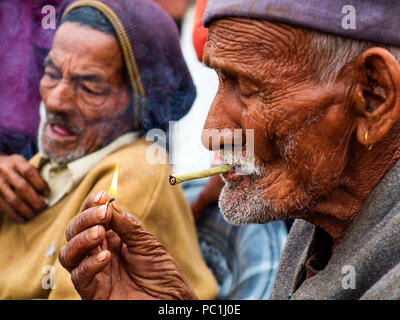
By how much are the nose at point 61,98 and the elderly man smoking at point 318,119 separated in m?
1.46

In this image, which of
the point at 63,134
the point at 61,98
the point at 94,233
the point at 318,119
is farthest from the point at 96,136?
the point at 318,119

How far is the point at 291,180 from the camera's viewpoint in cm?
218

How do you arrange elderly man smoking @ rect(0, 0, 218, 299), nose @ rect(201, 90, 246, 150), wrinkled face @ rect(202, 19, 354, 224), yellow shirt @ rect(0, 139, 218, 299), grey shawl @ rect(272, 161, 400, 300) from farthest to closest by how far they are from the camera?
elderly man smoking @ rect(0, 0, 218, 299) → yellow shirt @ rect(0, 139, 218, 299) → nose @ rect(201, 90, 246, 150) → wrinkled face @ rect(202, 19, 354, 224) → grey shawl @ rect(272, 161, 400, 300)

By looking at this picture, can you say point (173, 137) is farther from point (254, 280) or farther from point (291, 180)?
point (291, 180)

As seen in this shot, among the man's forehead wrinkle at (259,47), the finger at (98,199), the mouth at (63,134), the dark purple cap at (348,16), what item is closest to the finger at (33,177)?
the mouth at (63,134)

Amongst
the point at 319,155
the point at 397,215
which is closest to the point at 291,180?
the point at 319,155

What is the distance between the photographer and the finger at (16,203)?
3.51 m

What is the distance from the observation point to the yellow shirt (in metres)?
3.22

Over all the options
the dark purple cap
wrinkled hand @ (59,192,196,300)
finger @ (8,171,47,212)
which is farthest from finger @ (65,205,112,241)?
finger @ (8,171,47,212)

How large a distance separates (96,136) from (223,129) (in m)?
1.58

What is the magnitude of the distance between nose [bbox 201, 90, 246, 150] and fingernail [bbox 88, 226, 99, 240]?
20.8 inches

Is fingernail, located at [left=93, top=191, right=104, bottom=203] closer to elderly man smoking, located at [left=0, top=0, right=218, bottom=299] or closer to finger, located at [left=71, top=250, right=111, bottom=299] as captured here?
finger, located at [left=71, top=250, right=111, bottom=299]

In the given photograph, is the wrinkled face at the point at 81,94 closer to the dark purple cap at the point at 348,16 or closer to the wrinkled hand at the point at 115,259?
the wrinkled hand at the point at 115,259

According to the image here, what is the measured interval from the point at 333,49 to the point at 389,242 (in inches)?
26.2
